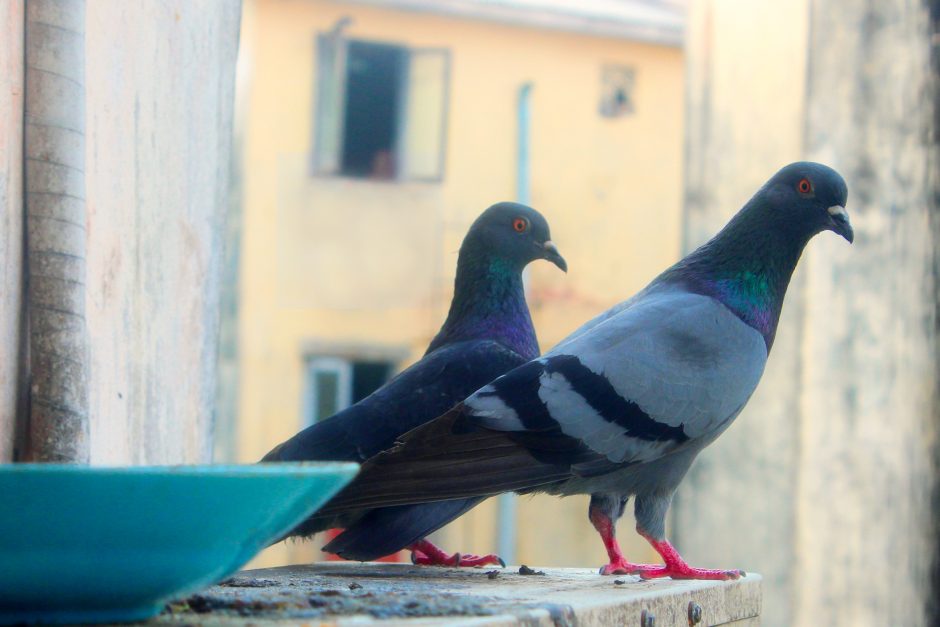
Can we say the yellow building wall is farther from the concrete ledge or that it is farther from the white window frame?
the concrete ledge

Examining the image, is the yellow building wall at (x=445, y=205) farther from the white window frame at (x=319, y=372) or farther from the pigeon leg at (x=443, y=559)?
the pigeon leg at (x=443, y=559)

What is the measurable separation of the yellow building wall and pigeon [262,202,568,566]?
36.5 ft

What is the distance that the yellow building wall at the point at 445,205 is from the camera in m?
15.9

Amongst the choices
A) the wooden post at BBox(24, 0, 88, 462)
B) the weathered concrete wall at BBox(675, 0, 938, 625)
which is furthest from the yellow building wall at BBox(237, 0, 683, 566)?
the wooden post at BBox(24, 0, 88, 462)

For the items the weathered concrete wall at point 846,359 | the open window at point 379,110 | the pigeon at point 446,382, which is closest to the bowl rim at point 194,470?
the pigeon at point 446,382

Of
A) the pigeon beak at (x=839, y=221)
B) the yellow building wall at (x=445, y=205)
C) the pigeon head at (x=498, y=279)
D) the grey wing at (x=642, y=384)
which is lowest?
the grey wing at (x=642, y=384)

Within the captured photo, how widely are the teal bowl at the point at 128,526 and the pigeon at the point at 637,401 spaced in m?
1.20

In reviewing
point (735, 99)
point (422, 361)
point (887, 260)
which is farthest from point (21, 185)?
point (735, 99)

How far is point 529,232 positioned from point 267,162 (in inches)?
454

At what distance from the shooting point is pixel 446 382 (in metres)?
4.09

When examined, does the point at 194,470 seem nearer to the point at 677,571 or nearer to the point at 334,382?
the point at 677,571

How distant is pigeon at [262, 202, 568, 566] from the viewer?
3539 mm

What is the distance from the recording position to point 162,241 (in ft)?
13.4

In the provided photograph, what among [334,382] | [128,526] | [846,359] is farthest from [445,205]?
[128,526]
